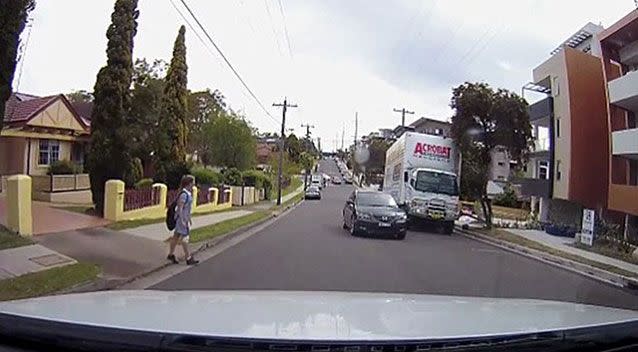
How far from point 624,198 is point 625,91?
4684 mm

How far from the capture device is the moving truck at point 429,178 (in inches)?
1109

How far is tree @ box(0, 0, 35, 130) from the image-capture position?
11.7 metres

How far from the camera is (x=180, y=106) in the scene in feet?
114

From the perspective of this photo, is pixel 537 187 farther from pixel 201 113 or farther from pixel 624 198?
pixel 201 113

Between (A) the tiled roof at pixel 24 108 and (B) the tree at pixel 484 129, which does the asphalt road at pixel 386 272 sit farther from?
(A) the tiled roof at pixel 24 108

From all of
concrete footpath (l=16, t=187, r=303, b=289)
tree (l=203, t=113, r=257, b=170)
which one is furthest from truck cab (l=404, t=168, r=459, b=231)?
tree (l=203, t=113, r=257, b=170)

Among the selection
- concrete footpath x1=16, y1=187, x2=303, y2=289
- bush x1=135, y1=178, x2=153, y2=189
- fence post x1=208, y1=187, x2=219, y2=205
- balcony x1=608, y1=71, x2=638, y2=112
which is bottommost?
concrete footpath x1=16, y1=187, x2=303, y2=289

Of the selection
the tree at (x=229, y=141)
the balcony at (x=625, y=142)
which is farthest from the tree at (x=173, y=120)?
the tree at (x=229, y=141)

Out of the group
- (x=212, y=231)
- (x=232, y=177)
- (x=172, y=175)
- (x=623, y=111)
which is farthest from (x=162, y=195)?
(x=232, y=177)

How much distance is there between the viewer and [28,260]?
1136 cm

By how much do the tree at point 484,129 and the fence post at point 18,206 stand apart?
2078 centimetres

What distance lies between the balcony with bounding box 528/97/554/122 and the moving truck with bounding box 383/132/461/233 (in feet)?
29.1

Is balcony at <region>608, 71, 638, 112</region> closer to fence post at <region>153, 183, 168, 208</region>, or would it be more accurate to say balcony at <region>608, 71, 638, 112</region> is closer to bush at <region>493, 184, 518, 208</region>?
fence post at <region>153, 183, 168, 208</region>

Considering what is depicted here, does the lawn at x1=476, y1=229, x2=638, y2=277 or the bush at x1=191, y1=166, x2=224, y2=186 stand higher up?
the bush at x1=191, y1=166, x2=224, y2=186
